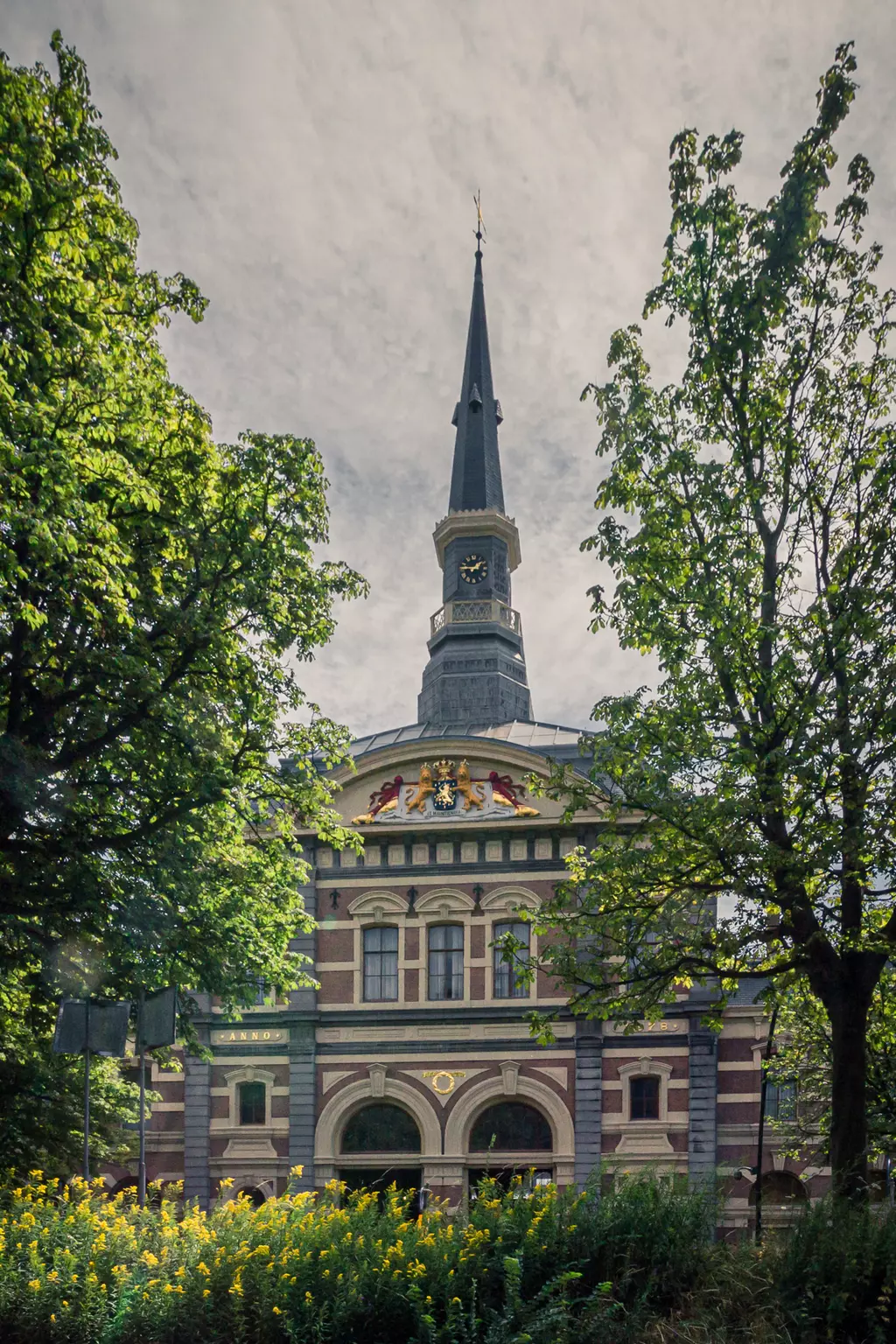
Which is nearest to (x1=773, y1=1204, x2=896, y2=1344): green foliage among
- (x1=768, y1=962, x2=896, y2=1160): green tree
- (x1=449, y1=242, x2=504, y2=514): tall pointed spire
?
(x1=768, y1=962, x2=896, y2=1160): green tree

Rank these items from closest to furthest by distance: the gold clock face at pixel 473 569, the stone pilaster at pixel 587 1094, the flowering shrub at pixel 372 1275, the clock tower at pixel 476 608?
the flowering shrub at pixel 372 1275 < the stone pilaster at pixel 587 1094 < the clock tower at pixel 476 608 < the gold clock face at pixel 473 569

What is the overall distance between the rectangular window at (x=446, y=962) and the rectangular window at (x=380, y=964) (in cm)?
98

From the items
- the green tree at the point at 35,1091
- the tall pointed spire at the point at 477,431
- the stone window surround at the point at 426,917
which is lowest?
the green tree at the point at 35,1091

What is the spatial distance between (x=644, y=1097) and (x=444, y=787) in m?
8.96

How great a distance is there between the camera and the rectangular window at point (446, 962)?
1130 inches

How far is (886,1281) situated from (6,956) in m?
11.0

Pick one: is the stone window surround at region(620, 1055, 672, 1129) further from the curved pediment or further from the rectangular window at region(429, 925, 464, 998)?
the curved pediment

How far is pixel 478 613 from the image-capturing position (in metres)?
39.2

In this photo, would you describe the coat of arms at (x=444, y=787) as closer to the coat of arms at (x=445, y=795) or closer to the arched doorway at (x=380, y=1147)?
the coat of arms at (x=445, y=795)

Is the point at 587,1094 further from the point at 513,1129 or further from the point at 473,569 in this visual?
the point at 473,569

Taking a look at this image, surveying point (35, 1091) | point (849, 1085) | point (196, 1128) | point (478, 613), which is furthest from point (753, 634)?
point (478, 613)

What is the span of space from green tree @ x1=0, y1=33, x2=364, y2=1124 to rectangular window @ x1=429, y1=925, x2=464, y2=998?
13.9m

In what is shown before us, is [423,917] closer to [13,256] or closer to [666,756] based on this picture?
[666,756]

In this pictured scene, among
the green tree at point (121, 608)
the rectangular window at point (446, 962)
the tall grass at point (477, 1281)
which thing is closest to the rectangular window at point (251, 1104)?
the rectangular window at point (446, 962)
